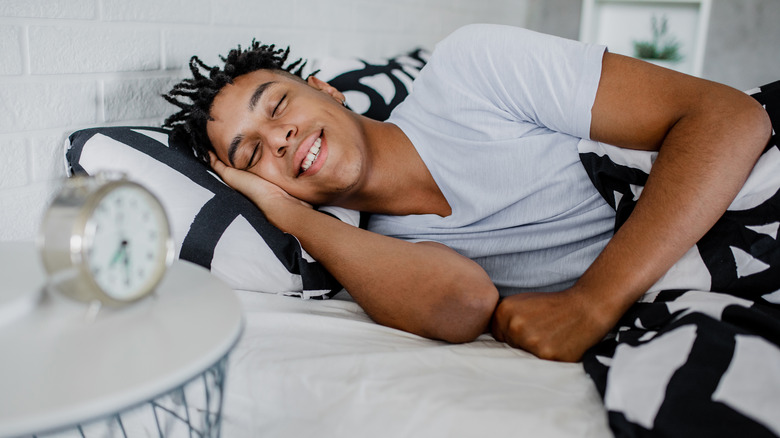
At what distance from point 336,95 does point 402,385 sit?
2.76ft

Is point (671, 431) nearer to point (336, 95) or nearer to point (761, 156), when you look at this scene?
point (761, 156)

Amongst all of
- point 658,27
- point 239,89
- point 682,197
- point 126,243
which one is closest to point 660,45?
point 658,27

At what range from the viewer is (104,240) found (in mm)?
594

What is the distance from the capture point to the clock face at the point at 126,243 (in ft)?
1.92

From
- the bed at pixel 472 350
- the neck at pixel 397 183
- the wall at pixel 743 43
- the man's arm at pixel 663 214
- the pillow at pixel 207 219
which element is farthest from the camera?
the wall at pixel 743 43

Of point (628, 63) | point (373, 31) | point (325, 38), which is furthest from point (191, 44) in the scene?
point (628, 63)

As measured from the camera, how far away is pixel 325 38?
5.96 ft

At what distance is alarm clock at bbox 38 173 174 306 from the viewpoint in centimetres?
57

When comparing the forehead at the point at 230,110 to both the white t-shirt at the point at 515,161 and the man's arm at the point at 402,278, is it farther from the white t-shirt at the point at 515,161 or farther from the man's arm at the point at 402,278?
the white t-shirt at the point at 515,161

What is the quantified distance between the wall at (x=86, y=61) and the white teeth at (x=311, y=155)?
15.6 inches

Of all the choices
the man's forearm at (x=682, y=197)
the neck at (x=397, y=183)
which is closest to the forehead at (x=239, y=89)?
the neck at (x=397, y=183)

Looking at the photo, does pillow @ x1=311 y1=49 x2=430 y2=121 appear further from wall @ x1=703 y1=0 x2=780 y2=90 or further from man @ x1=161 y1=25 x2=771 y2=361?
wall @ x1=703 y1=0 x2=780 y2=90

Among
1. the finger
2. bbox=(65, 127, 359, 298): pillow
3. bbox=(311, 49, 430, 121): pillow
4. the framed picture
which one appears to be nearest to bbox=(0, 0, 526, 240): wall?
bbox=(65, 127, 359, 298): pillow

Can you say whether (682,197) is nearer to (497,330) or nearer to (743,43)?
(497,330)
